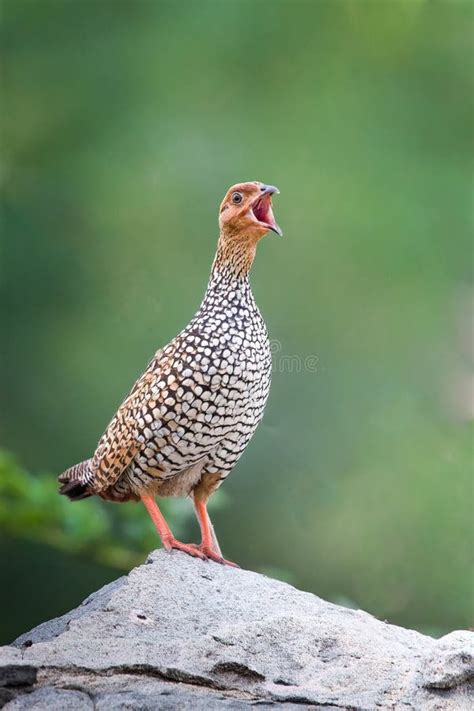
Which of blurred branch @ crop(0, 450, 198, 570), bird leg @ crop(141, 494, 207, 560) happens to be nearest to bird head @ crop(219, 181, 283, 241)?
bird leg @ crop(141, 494, 207, 560)

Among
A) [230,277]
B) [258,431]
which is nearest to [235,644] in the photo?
[230,277]

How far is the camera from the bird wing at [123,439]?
3.61 m

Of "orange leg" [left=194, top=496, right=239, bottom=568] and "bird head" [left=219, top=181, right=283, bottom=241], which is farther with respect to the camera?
"orange leg" [left=194, top=496, right=239, bottom=568]

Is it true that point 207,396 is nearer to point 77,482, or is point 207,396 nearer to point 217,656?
point 77,482

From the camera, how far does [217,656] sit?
2865 millimetres

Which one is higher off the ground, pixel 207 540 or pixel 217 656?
pixel 207 540

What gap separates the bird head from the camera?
3.50 m

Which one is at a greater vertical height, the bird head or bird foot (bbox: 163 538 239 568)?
the bird head

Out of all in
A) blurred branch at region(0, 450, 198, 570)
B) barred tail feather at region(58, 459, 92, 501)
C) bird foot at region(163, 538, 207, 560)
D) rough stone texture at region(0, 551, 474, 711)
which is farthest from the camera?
blurred branch at region(0, 450, 198, 570)

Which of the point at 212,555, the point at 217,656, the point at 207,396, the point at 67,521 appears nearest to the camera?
the point at 217,656

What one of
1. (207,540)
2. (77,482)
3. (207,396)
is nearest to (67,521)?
(77,482)

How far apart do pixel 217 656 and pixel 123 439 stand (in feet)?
3.45

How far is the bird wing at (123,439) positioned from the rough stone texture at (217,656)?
43 cm

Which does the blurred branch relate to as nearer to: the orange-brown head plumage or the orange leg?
the orange leg
